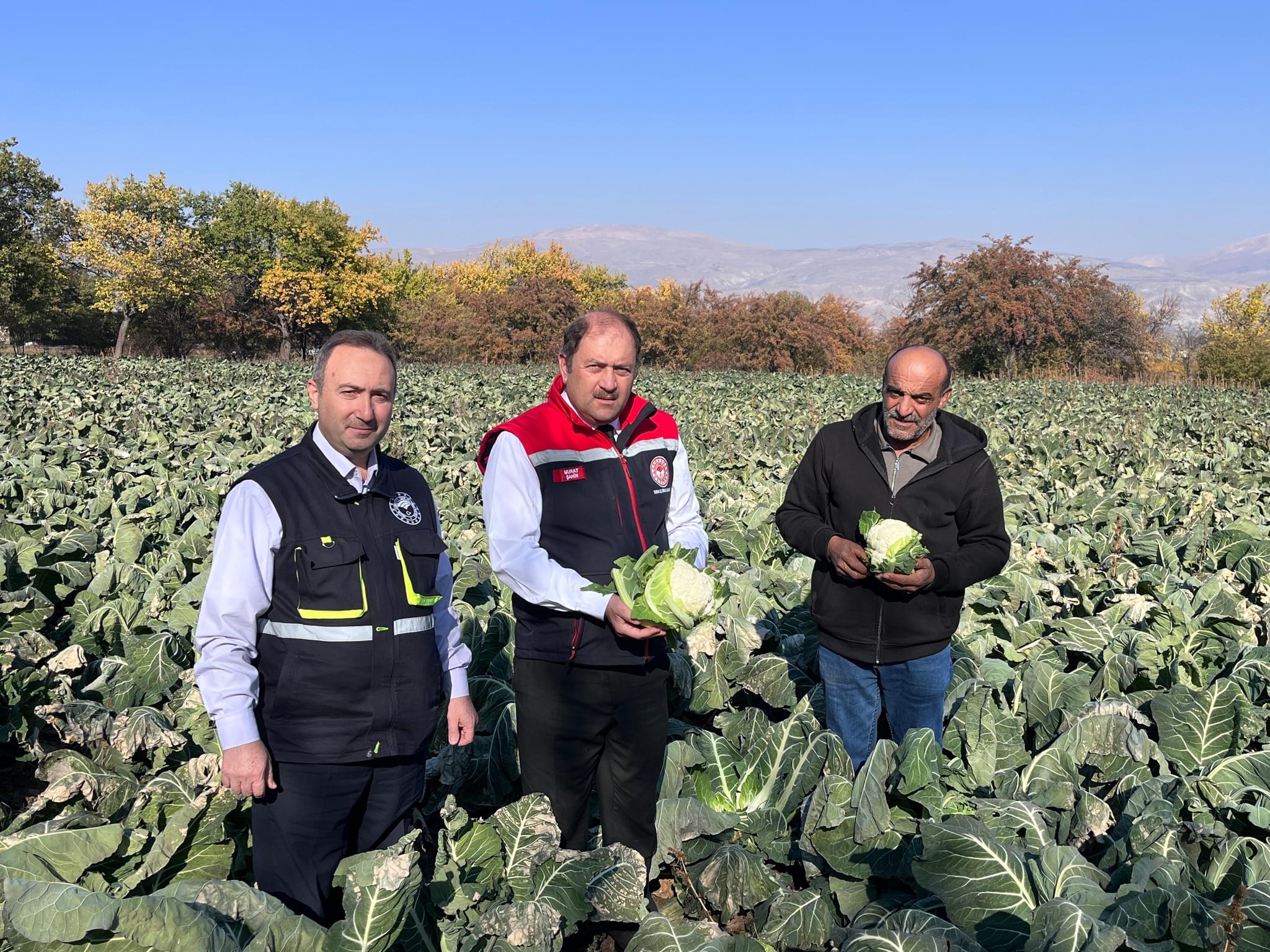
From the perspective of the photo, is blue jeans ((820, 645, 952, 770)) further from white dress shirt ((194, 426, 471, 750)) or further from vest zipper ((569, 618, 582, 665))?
white dress shirt ((194, 426, 471, 750))

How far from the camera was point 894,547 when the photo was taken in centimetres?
331

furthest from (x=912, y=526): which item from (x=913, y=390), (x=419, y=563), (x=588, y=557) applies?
(x=419, y=563)

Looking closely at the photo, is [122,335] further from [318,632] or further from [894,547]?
[894,547]

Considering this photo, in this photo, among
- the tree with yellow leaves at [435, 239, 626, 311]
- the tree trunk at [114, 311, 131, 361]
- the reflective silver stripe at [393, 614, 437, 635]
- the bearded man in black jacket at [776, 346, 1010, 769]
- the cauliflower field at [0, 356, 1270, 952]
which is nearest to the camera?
the cauliflower field at [0, 356, 1270, 952]

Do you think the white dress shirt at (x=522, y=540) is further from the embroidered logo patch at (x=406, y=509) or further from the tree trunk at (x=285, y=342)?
the tree trunk at (x=285, y=342)

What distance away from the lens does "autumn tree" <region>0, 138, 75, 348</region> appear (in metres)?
47.2

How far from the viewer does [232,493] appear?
96.5 inches

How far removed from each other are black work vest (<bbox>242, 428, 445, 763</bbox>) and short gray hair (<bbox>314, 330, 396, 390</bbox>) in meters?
0.20

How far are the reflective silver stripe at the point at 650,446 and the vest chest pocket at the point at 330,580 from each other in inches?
37.2

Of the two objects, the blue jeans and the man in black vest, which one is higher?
the man in black vest

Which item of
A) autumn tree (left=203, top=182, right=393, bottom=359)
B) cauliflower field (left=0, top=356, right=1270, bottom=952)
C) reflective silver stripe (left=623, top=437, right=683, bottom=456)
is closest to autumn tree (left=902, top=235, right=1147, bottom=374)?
autumn tree (left=203, top=182, right=393, bottom=359)

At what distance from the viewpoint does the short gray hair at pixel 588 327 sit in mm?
2789

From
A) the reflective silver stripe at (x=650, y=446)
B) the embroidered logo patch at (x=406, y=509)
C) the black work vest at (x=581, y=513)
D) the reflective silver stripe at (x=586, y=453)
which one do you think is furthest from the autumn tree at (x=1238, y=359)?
the embroidered logo patch at (x=406, y=509)

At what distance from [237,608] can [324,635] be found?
0.78 feet
